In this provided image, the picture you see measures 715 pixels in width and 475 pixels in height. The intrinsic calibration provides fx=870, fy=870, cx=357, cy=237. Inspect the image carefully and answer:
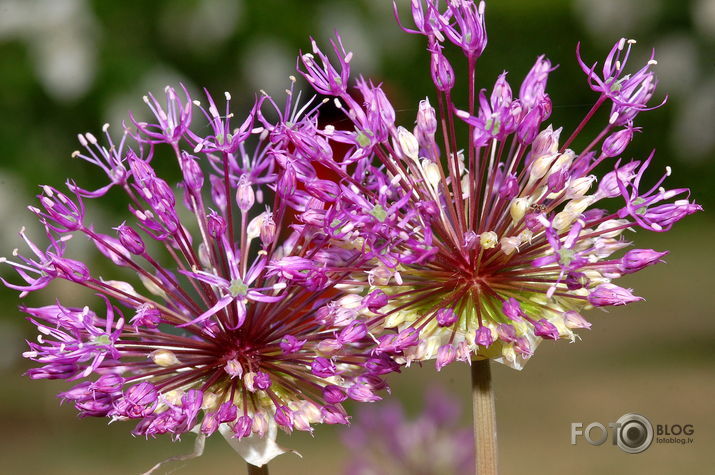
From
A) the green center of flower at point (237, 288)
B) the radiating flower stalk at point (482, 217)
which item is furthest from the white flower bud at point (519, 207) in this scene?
the green center of flower at point (237, 288)

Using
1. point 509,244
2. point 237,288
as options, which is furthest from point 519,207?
point 237,288

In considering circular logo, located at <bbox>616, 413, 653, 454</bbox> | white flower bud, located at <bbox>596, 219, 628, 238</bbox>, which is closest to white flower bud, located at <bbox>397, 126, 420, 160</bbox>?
white flower bud, located at <bbox>596, 219, 628, 238</bbox>

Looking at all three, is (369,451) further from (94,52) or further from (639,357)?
(94,52)

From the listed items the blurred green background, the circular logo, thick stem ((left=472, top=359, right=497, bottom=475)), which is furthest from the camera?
the blurred green background

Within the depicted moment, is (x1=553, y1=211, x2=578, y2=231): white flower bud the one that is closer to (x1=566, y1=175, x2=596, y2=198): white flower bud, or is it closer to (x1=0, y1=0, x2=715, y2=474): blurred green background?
(x1=566, y1=175, x2=596, y2=198): white flower bud

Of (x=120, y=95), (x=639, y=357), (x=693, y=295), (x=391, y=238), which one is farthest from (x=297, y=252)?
(x=120, y=95)

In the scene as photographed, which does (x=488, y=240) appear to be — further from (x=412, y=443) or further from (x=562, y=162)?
(x=412, y=443)
